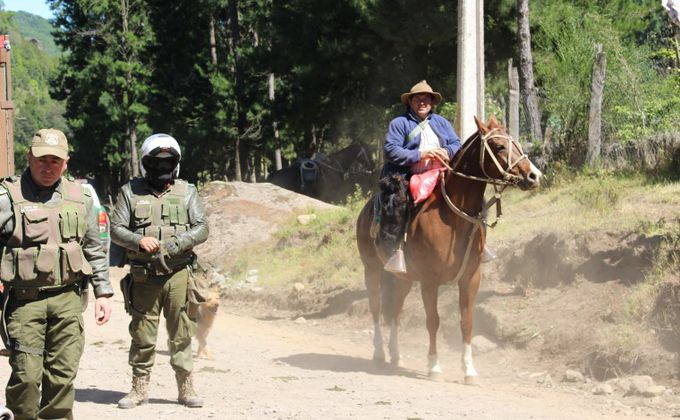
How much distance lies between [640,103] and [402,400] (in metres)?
13.4

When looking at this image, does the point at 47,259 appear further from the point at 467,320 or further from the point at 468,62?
the point at 468,62

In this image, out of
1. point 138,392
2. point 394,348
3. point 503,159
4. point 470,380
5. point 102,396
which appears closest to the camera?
point 138,392

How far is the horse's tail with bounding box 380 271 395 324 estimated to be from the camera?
12.0 metres

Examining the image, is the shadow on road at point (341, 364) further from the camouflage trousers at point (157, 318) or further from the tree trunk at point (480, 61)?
the tree trunk at point (480, 61)

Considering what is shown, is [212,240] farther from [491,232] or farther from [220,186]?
[491,232]

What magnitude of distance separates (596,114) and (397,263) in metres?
8.49

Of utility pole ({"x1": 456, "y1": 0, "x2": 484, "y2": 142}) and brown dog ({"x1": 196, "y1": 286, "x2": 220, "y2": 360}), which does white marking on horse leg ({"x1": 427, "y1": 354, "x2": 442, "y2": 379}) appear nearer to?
brown dog ({"x1": 196, "y1": 286, "x2": 220, "y2": 360})

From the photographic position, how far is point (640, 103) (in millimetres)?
20672

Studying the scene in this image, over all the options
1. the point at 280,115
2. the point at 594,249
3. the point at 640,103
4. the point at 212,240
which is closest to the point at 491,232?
the point at 594,249

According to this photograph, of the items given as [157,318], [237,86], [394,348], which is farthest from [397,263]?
[237,86]

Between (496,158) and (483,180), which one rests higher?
(496,158)

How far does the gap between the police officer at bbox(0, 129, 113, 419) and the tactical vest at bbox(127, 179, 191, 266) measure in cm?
122

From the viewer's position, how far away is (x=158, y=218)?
838 centimetres

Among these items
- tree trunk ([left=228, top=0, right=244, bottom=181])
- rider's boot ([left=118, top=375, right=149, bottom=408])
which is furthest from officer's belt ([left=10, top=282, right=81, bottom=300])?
tree trunk ([left=228, top=0, right=244, bottom=181])
